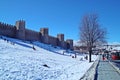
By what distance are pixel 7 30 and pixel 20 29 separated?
247 inches

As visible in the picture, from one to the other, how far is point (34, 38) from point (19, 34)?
1223 cm

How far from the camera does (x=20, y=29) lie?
268 ft

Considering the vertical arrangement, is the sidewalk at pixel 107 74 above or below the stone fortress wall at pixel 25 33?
below

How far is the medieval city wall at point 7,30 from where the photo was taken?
242 ft

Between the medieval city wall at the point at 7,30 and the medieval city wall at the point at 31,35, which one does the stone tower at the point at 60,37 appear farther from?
the medieval city wall at the point at 7,30

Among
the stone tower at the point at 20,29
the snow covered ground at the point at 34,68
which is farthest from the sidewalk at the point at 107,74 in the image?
the stone tower at the point at 20,29

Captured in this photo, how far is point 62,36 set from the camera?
415 feet

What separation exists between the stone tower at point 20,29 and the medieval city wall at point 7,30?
55.2 inches

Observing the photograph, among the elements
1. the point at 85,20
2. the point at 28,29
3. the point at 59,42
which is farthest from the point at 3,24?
the point at 59,42

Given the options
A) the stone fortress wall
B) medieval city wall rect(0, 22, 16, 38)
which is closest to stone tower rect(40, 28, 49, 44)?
the stone fortress wall

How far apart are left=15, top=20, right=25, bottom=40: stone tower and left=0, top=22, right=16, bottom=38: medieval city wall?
1.40 metres

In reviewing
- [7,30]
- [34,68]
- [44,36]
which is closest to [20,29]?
[7,30]

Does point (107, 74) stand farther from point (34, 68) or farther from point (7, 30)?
point (7, 30)

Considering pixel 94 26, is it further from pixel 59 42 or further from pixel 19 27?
pixel 59 42
